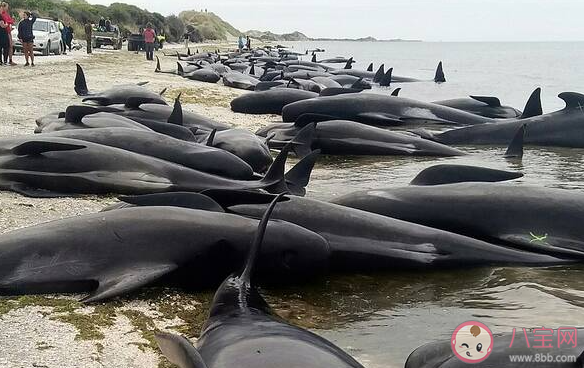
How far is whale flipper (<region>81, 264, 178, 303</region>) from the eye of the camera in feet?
13.1

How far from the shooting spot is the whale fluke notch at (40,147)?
5.93 metres

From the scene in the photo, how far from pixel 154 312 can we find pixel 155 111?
6207mm

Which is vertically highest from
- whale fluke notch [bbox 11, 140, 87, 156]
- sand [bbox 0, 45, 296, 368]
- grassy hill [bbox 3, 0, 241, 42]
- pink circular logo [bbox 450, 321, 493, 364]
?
grassy hill [bbox 3, 0, 241, 42]

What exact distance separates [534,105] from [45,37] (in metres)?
26.1

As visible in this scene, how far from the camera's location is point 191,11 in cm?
12331

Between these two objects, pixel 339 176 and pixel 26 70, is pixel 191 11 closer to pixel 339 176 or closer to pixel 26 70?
pixel 26 70

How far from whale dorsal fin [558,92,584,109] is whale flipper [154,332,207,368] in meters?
8.62

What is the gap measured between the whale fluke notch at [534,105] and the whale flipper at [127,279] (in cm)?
865

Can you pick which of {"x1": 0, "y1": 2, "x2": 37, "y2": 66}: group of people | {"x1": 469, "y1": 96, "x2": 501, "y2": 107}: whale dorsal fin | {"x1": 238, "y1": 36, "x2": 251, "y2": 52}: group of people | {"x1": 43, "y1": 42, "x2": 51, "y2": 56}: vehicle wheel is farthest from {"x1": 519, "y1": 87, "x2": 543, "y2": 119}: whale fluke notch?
{"x1": 238, "y1": 36, "x2": 251, "y2": 52}: group of people

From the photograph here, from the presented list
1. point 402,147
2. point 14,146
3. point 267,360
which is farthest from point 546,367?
point 402,147

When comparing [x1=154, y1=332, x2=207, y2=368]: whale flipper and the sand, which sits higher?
[x1=154, y1=332, x2=207, y2=368]: whale flipper

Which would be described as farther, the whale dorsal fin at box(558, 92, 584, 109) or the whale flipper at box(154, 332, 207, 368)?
the whale dorsal fin at box(558, 92, 584, 109)

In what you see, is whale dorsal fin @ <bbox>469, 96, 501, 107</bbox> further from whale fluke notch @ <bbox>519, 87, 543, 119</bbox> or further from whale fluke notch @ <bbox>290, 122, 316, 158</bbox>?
whale fluke notch @ <bbox>290, 122, 316, 158</bbox>

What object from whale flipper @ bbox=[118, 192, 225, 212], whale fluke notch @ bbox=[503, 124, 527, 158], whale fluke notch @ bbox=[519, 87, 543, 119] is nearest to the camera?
whale flipper @ bbox=[118, 192, 225, 212]
